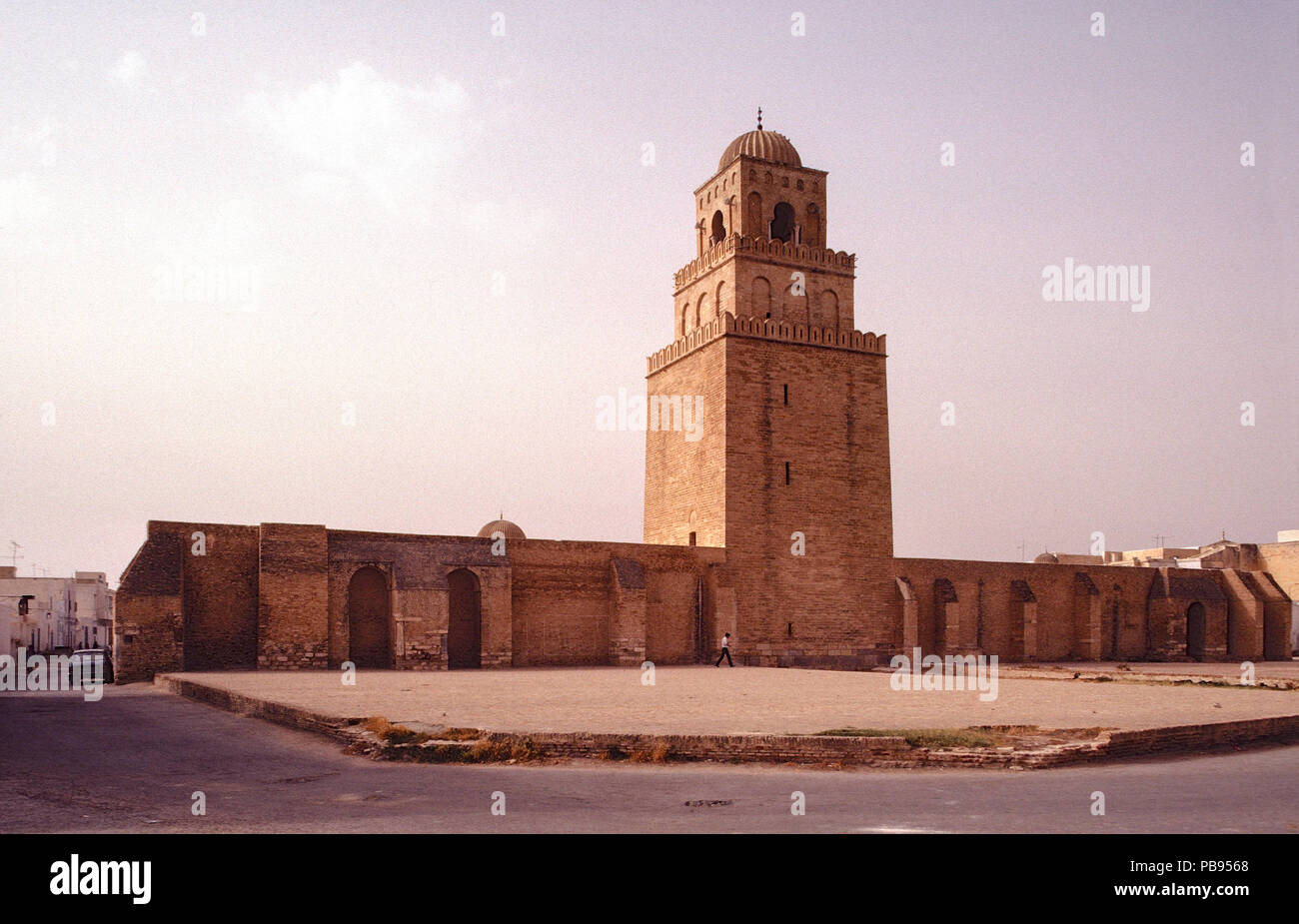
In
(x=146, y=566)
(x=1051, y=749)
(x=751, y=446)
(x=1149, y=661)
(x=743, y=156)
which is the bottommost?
(x=1149, y=661)

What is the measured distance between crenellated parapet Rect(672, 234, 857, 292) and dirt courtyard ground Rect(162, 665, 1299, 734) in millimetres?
14292

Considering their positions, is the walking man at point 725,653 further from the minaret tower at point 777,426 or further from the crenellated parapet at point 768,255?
the crenellated parapet at point 768,255

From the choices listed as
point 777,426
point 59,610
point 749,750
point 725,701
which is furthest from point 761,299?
point 59,610

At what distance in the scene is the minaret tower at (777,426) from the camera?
30359 millimetres

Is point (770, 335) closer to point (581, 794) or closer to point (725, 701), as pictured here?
point (725, 701)

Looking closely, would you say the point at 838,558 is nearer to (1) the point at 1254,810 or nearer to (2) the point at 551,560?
(2) the point at 551,560

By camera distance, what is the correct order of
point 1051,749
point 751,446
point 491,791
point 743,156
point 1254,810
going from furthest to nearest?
point 743,156 → point 751,446 → point 1051,749 → point 491,791 → point 1254,810

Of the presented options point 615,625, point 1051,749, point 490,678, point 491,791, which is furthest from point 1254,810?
point 615,625

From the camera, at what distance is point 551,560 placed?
2745 cm

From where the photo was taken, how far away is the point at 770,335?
31453mm

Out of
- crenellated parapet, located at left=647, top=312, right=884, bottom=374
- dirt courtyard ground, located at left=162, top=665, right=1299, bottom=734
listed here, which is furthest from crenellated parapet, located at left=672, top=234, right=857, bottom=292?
dirt courtyard ground, located at left=162, top=665, right=1299, bottom=734

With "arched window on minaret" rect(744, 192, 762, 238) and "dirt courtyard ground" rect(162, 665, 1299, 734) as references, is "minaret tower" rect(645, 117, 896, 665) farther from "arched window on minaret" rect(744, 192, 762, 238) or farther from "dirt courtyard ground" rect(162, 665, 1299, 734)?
"dirt courtyard ground" rect(162, 665, 1299, 734)

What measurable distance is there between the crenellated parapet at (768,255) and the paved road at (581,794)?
22.8 metres

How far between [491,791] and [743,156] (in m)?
27.4
